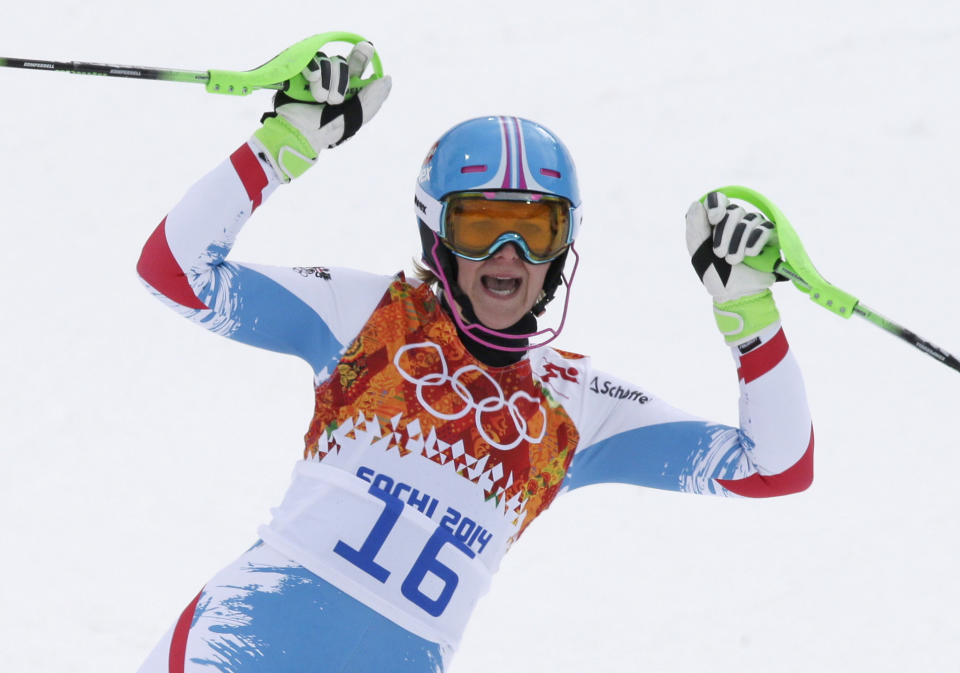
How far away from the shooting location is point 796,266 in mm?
3094

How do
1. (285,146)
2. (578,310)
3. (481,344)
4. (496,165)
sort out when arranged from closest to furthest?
(285,146), (496,165), (481,344), (578,310)

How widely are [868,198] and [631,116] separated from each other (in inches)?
56.1

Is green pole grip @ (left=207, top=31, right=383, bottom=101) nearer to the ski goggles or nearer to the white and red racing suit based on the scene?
the white and red racing suit

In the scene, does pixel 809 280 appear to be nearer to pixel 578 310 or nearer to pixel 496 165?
pixel 496 165

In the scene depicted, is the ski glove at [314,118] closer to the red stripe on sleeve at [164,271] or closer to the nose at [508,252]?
the red stripe on sleeve at [164,271]

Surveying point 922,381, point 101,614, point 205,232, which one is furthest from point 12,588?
point 922,381

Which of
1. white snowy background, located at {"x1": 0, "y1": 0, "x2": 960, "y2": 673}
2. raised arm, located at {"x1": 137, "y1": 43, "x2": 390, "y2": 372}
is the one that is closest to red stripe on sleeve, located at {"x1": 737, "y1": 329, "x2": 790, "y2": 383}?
raised arm, located at {"x1": 137, "y1": 43, "x2": 390, "y2": 372}

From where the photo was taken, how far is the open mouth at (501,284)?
329 centimetres

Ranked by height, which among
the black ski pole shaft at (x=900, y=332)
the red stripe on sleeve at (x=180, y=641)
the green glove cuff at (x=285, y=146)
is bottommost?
the red stripe on sleeve at (x=180, y=641)

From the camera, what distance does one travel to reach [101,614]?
4.54 meters

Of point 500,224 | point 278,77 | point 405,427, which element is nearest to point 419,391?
point 405,427

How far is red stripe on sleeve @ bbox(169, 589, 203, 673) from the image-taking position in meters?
2.99

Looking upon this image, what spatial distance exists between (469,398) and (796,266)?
840mm

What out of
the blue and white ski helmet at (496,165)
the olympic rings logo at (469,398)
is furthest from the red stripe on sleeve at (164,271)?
the blue and white ski helmet at (496,165)
